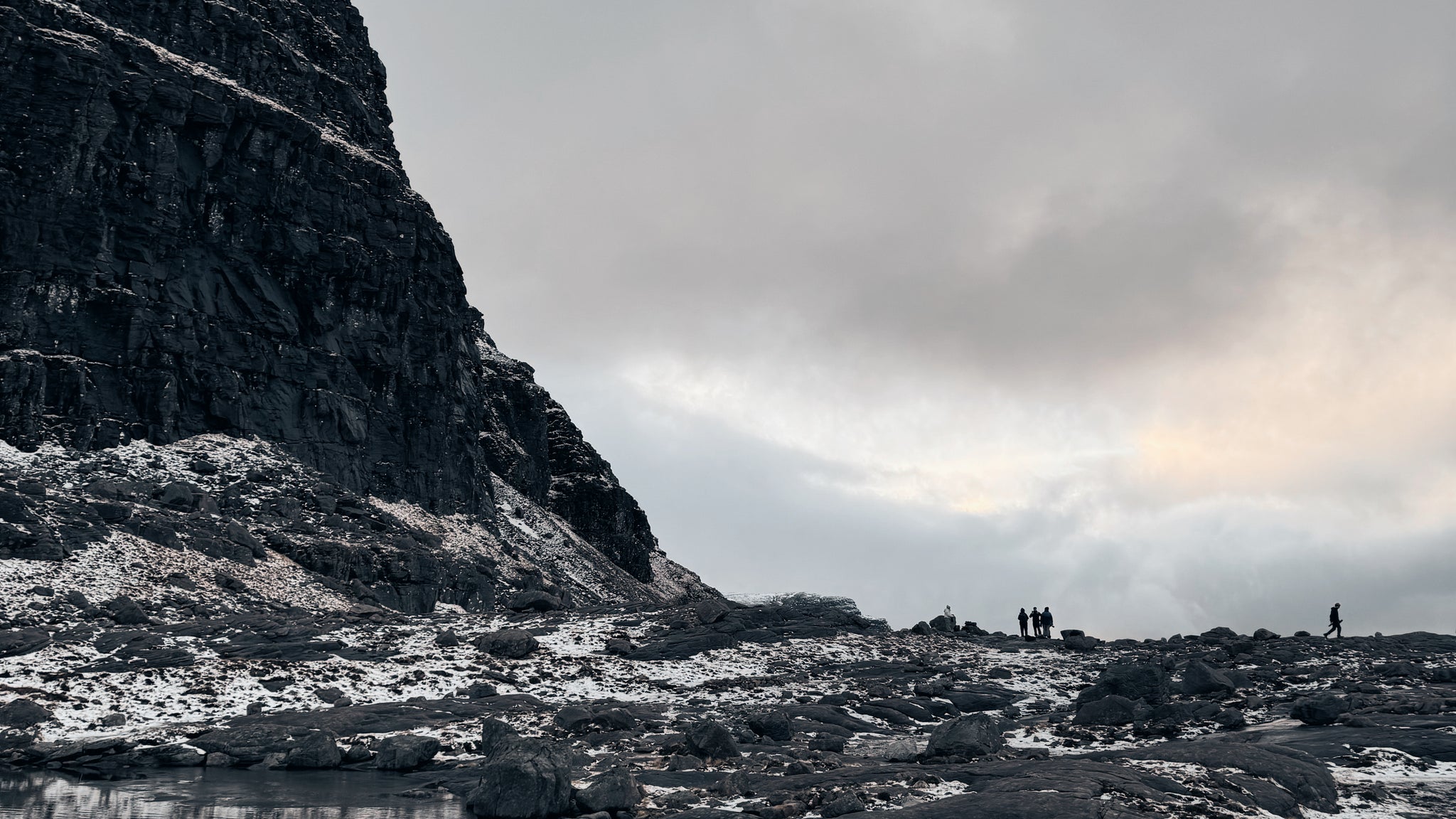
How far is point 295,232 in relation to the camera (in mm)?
87938

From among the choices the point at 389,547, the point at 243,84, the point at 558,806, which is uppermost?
the point at 243,84

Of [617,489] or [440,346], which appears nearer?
[440,346]

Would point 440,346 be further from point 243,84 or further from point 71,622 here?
point 71,622

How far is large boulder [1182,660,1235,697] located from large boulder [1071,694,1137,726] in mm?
4345

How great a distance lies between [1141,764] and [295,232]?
8495 cm

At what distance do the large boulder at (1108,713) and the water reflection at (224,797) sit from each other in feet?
60.4

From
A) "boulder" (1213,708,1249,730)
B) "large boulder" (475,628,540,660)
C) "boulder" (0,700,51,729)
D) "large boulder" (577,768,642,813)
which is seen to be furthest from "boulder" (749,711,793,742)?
"boulder" (0,700,51,729)

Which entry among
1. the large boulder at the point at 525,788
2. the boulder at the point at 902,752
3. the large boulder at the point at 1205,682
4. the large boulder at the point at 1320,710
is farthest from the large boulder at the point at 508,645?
the large boulder at the point at 1320,710

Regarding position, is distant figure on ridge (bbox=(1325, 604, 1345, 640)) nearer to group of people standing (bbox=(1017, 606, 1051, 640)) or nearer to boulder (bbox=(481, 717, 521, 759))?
group of people standing (bbox=(1017, 606, 1051, 640))

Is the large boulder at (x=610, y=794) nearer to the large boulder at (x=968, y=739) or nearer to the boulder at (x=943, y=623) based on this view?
the large boulder at (x=968, y=739)

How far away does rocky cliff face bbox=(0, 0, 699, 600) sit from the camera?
7150cm

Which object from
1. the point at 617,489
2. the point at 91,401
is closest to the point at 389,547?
the point at 91,401

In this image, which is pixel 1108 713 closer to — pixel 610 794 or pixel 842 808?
pixel 842 808

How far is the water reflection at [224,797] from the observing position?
789 inches
